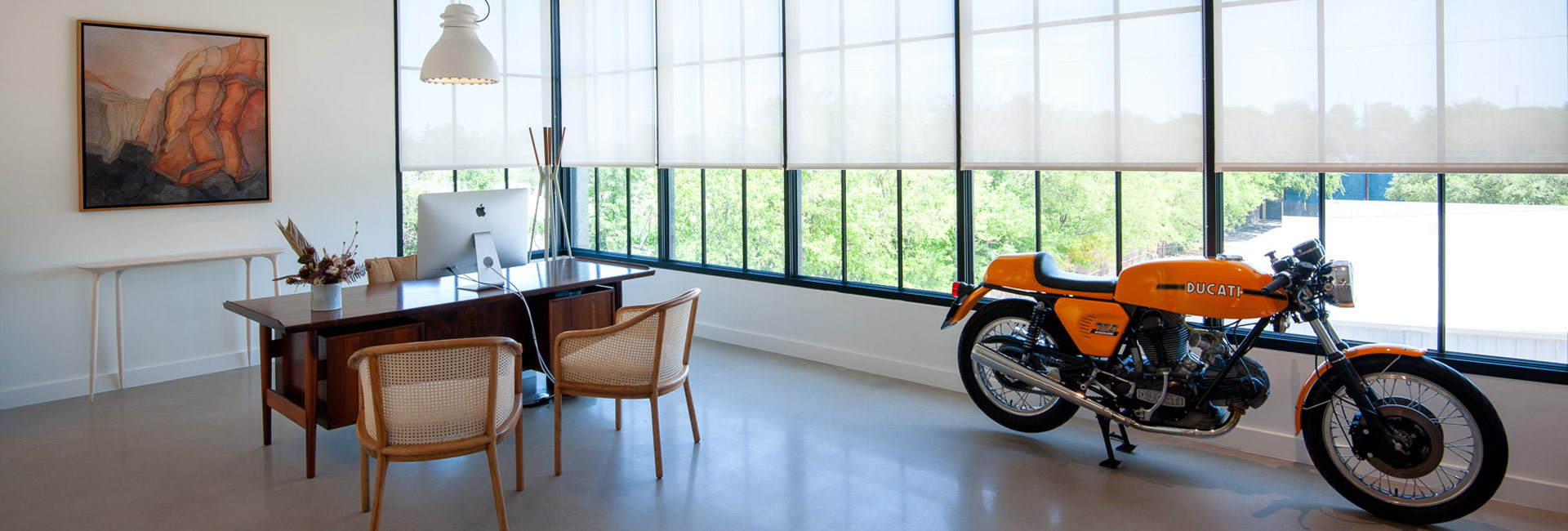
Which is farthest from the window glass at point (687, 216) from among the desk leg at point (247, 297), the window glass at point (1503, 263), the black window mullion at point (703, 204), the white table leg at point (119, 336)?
the window glass at point (1503, 263)

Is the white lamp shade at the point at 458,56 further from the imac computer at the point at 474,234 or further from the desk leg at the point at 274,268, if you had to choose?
the desk leg at the point at 274,268

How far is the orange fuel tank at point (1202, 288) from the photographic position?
11.5 feet

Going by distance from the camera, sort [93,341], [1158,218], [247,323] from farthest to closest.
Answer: [247,323]
[93,341]
[1158,218]

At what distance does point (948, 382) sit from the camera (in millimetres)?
5332

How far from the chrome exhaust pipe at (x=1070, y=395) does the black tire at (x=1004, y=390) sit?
9 centimetres

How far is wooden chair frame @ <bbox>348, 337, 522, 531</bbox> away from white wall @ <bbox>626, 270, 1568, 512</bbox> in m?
2.73

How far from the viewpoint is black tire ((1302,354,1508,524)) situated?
3186 millimetres

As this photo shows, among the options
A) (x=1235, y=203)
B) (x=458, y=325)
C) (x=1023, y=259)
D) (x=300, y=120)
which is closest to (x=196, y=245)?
(x=300, y=120)

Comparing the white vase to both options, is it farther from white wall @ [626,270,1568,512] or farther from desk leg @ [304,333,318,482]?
white wall @ [626,270,1568,512]

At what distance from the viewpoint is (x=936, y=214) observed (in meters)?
5.82

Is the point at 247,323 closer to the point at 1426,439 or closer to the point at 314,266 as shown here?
the point at 314,266

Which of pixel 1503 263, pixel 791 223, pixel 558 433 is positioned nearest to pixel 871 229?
pixel 791 223

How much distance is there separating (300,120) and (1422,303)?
6.39 m

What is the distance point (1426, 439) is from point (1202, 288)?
2.88ft
